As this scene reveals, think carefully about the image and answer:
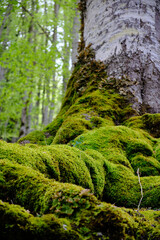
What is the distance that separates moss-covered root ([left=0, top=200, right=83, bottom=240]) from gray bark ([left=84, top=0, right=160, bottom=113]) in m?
3.68

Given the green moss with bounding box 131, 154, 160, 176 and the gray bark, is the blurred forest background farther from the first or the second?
the green moss with bounding box 131, 154, 160, 176

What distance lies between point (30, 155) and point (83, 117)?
227 centimetres

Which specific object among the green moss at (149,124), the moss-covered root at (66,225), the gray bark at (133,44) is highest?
the gray bark at (133,44)

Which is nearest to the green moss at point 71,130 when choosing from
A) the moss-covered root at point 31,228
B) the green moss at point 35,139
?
the green moss at point 35,139

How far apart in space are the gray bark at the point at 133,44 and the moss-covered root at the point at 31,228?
3681 millimetres

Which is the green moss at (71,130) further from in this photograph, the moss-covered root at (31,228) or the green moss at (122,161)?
the moss-covered root at (31,228)

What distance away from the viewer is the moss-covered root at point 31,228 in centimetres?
97

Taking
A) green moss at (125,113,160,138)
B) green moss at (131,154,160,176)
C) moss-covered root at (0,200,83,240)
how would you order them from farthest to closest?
green moss at (125,113,160,138) → green moss at (131,154,160,176) → moss-covered root at (0,200,83,240)

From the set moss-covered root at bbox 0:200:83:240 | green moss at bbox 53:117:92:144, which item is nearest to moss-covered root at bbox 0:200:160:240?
moss-covered root at bbox 0:200:83:240

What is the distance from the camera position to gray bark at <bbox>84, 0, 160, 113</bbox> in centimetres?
455

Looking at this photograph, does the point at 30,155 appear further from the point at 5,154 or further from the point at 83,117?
the point at 83,117

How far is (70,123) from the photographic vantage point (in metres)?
3.64

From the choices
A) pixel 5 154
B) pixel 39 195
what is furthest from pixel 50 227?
pixel 5 154

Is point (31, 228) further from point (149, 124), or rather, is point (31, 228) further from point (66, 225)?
point (149, 124)
